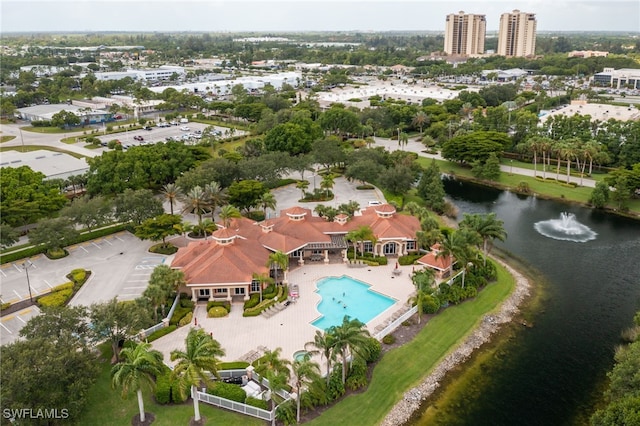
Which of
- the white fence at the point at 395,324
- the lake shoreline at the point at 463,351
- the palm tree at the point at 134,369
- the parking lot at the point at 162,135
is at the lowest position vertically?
the lake shoreline at the point at 463,351

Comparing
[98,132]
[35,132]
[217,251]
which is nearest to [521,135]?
[217,251]

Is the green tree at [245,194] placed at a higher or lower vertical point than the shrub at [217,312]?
higher

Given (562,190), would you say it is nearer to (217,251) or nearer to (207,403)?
(217,251)

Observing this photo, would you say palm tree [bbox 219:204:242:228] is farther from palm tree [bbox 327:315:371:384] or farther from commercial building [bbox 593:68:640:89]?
commercial building [bbox 593:68:640:89]

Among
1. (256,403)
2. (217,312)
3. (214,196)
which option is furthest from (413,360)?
(214,196)

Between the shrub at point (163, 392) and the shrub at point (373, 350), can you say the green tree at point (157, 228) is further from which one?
the shrub at point (373, 350)

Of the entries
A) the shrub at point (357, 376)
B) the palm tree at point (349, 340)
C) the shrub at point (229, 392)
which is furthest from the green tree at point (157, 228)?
the shrub at point (357, 376)

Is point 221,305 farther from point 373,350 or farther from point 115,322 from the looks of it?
point 373,350
